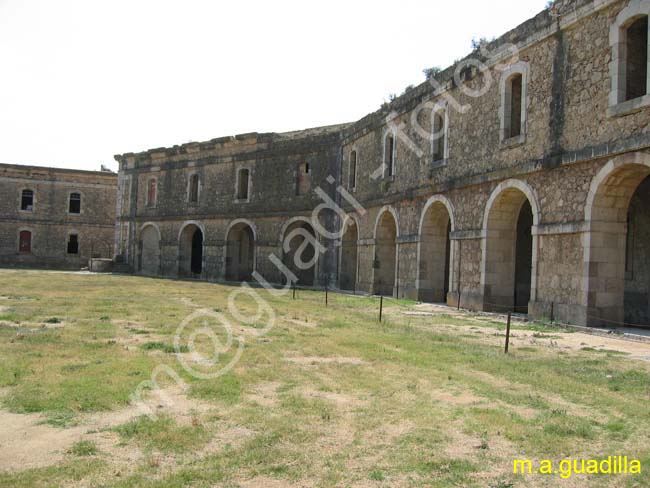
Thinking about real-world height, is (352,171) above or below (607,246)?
above

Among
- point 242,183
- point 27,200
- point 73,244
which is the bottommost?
point 73,244

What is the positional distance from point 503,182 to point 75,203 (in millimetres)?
35524

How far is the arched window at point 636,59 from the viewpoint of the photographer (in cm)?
1080

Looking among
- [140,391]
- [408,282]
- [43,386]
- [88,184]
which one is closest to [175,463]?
[140,391]

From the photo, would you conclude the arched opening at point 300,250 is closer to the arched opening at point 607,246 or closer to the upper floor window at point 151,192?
the upper floor window at point 151,192

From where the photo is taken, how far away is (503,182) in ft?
45.6

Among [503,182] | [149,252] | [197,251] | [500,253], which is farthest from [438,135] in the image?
[149,252]

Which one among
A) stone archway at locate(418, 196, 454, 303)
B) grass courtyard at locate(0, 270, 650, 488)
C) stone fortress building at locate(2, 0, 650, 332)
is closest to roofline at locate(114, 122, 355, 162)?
stone fortress building at locate(2, 0, 650, 332)

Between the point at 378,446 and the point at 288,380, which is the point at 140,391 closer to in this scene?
the point at 288,380

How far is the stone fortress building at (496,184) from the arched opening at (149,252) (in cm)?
731

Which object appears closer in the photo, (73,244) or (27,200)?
(27,200)

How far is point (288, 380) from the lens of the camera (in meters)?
6.36

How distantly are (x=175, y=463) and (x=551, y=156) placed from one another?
1063cm

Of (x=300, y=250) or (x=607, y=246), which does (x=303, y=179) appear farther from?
(x=607, y=246)
